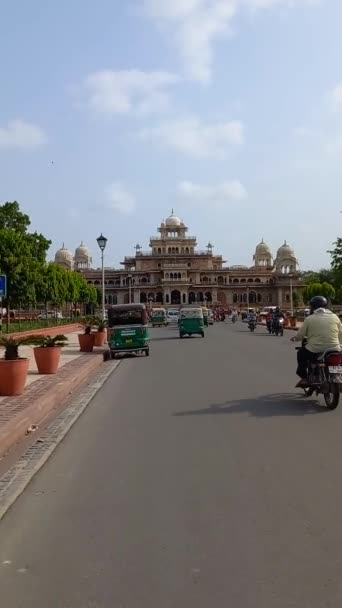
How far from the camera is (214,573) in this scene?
404cm

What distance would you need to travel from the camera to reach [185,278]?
13100 centimetres

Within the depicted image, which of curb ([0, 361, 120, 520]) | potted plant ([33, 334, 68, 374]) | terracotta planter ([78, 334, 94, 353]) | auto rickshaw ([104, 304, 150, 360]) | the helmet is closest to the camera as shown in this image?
curb ([0, 361, 120, 520])

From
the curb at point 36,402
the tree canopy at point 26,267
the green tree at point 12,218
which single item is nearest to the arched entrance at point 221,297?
the tree canopy at point 26,267

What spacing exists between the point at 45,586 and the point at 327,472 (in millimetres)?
3166

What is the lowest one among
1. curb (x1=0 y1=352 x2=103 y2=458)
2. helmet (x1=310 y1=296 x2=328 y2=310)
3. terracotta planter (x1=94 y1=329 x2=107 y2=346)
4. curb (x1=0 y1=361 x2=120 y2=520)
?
curb (x1=0 y1=361 x2=120 y2=520)

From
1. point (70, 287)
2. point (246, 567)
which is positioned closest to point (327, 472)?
point (246, 567)

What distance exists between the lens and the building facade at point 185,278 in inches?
5212

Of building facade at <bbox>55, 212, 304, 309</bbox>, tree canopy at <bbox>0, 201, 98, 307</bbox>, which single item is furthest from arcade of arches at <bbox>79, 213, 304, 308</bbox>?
tree canopy at <bbox>0, 201, 98, 307</bbox>

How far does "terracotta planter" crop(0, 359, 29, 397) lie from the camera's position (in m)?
11.4

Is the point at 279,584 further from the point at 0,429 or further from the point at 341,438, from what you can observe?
the point at 0,429

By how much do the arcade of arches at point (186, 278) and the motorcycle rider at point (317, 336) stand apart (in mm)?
119334

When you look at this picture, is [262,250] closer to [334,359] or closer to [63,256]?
[63,256]

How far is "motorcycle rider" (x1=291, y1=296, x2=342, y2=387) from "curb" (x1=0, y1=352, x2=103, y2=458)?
13.1 feet

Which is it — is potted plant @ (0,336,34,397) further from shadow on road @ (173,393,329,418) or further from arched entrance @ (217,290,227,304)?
arched entrance @ (217,290,227,304)
